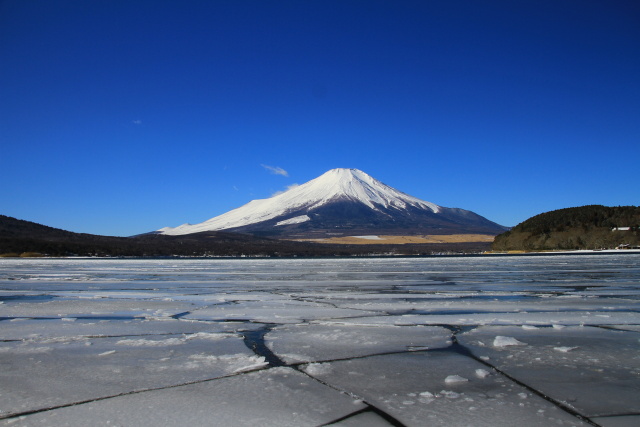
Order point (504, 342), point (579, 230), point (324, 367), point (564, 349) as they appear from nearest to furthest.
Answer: point (324, 367), point (564, 349), point (504, 342), point (579, 230)

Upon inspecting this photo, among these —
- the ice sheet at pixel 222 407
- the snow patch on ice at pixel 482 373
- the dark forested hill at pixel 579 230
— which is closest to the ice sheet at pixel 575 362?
the snow patch on ice at pixel 482 373

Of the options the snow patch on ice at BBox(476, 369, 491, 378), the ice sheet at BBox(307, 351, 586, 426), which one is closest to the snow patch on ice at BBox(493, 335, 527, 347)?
the ice sheet at BBox(307, 351, 586, 426)

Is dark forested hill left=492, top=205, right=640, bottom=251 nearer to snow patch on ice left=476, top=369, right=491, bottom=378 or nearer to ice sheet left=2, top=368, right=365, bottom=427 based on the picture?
snow patch on ice left=476, top=369, right=491, bottom=378

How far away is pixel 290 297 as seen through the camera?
8.49 meters

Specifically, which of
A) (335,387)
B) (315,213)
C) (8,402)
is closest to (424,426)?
(335,387)

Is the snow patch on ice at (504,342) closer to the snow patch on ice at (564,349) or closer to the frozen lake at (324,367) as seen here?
the frozen lake at (324,367)

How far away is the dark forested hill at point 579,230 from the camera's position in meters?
45.4

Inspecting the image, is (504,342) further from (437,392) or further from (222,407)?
(222,407)

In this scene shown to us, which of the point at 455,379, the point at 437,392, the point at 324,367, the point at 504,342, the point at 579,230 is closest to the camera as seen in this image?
the point at 437,392

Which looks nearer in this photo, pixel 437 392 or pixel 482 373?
pixel 437 392

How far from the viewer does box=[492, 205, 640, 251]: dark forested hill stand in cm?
4544

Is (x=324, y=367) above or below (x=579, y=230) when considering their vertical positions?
below

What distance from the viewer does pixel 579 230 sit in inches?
1896

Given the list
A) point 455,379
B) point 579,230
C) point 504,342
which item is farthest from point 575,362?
point 579,230
